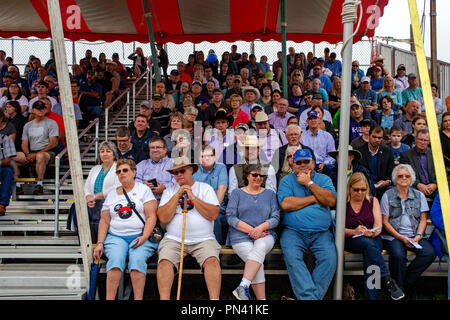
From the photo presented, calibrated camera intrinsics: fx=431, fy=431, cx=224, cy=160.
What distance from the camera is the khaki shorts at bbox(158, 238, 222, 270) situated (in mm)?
4094

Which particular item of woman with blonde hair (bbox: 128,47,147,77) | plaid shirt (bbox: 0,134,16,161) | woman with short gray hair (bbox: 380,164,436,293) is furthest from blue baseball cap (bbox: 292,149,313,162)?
woman with blonde hair (bbox: 128,47,147,77)

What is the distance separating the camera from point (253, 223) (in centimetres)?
436

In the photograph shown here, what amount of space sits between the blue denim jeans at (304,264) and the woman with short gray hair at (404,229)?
69 cm

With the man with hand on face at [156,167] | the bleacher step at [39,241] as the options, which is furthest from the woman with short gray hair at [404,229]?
the bleacher step at [39,241]

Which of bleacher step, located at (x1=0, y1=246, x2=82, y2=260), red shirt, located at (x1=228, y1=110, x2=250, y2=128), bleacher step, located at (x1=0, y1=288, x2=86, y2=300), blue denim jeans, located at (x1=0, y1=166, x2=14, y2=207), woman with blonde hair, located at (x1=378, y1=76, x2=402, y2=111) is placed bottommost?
bleacher step, located at (x1=0, y1=288, x2=86, y2=300)

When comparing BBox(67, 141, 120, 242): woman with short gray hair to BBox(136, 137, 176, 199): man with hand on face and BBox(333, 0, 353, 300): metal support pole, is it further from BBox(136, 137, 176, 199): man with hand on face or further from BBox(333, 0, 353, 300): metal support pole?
BBox(333, 0, 353, 300): metal support pole

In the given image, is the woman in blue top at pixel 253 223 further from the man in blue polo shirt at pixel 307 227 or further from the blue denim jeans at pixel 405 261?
the blue denim jeans at pixel 405 261

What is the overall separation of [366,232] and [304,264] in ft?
2.45

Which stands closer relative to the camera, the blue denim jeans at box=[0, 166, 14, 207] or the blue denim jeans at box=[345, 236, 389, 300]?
the blue denim jeans at box=[345, 236, 389, 300]

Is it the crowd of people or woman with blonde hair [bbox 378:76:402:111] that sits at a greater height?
woman with blonde hair [bbox 378:76:402:111]

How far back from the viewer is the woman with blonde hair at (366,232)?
13.4 feet

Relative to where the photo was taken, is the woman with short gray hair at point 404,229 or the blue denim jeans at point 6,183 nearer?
the woman with short gray hair at point 404,229

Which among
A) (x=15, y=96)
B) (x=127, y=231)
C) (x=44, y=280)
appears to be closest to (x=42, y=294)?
(x=44, y=280)

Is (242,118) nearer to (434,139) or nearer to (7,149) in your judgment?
(7,149)
